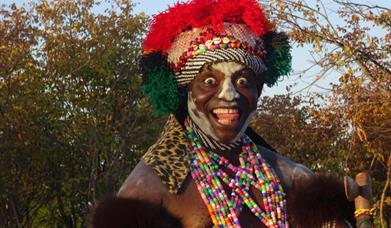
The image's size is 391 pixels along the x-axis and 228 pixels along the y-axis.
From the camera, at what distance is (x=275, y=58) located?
394 centimetres

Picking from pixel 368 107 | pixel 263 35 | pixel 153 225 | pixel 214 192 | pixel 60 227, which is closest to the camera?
pixel 153 225

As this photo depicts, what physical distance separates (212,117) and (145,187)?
17.0 inches

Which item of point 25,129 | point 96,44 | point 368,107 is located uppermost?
point 96,44

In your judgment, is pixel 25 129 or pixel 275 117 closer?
pixel 25 129

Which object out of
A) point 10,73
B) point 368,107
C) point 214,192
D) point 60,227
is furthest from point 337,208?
point 60,227

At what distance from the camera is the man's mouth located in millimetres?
3637

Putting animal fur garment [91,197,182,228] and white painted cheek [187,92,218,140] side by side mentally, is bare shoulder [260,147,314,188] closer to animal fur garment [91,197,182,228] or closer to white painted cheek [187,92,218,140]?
white painted cheek [187,92,218,140]

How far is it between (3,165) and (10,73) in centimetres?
220

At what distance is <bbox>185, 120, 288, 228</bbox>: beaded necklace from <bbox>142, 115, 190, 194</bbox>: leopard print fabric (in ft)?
0.15

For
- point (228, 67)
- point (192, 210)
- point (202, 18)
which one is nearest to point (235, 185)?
point (192, 210)

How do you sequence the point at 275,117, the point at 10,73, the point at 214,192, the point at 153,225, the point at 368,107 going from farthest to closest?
the point at 275,117 < the point at 10,73 < the point at 368,107 < the point at 214,192 < the point at 153,225

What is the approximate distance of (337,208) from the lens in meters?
3.65

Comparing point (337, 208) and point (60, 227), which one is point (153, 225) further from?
point (60, 227)

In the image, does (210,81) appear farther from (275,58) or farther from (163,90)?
(275,58)
